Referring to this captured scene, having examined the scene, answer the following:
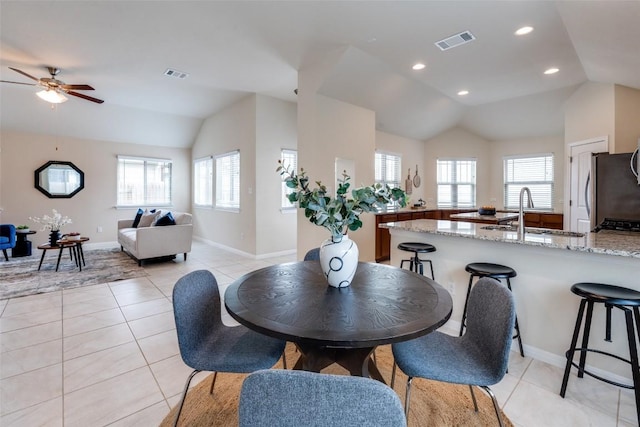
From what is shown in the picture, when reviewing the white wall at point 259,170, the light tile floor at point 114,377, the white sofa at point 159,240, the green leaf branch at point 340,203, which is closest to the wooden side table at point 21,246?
the white sofa at point 159,240

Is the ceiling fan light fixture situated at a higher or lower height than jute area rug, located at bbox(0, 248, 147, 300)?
higher

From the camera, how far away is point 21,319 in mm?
2980

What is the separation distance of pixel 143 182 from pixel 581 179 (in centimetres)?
888

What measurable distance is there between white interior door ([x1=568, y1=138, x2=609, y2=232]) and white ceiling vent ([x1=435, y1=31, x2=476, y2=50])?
267 centimetres

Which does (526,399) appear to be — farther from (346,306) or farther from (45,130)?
(45,130)

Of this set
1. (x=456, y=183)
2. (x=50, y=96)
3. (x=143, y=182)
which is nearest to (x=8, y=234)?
(x=143, y=182)

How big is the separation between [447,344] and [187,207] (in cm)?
788

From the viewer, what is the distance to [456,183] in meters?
7.65

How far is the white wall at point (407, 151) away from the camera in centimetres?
666

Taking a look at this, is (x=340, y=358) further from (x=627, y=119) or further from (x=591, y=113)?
(x=591, y=113)

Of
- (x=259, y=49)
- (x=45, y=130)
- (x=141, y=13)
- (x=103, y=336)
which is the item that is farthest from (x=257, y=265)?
(x=45, y=130)

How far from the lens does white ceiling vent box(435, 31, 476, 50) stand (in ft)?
11.1

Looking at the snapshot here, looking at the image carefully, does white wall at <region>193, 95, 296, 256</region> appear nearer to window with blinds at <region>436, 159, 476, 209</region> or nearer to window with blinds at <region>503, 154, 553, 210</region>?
window with blinds at <region>436, 159, 476, 209</region>

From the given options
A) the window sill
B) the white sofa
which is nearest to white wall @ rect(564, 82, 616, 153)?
the window sill
